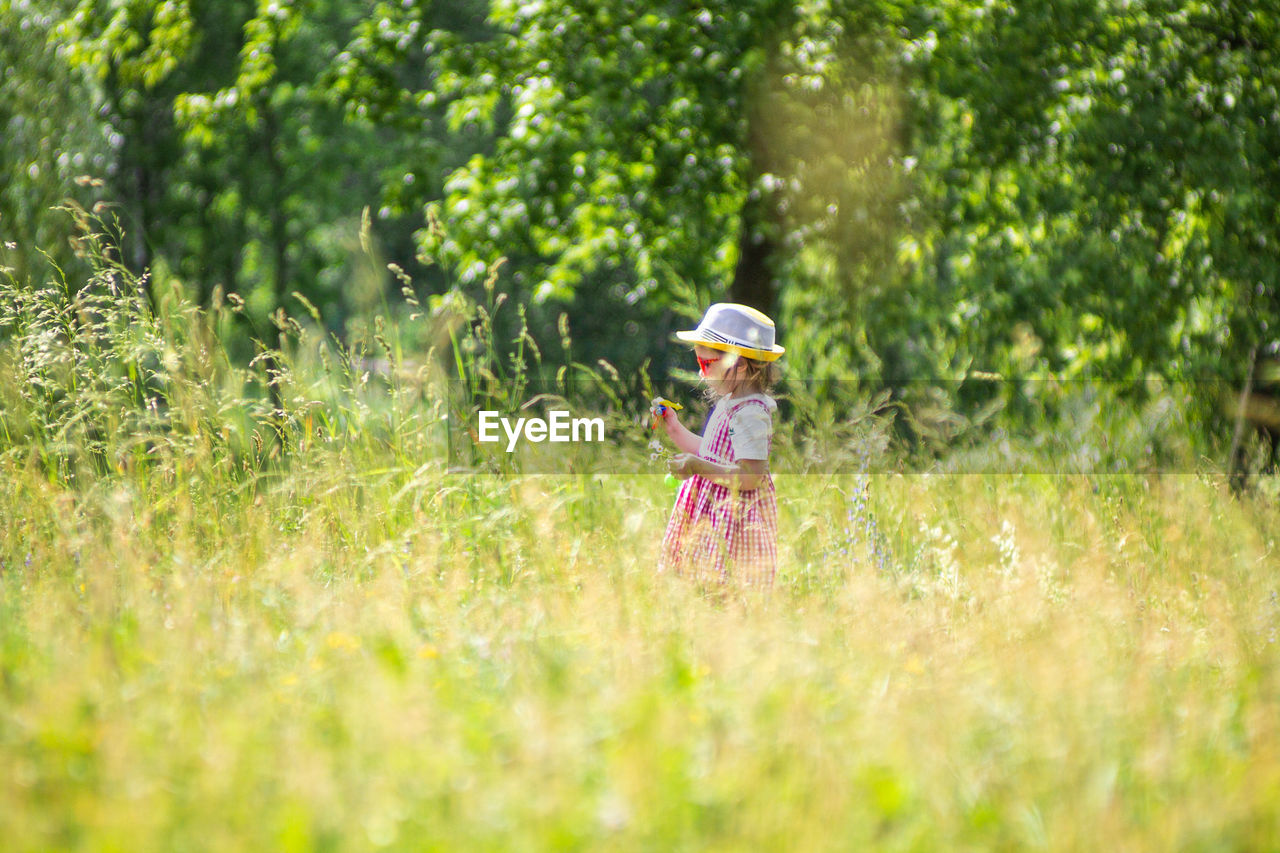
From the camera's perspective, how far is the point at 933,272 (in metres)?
7.15

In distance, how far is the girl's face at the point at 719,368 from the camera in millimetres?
3133

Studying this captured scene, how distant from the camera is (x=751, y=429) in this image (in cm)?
307

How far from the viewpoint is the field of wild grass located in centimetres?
164

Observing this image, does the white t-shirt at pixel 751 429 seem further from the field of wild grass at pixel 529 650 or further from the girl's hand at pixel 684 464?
the field of wild grass at pixel 529 650

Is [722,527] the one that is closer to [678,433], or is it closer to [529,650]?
[678,433]

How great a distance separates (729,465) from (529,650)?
1066 millimetres

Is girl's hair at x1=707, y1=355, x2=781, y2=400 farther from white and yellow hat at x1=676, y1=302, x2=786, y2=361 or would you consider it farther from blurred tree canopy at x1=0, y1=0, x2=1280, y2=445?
blurred tree canopy at x1=0, y1=0, x2=1280, y2=445

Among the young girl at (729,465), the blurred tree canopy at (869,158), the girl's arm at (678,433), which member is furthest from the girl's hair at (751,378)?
the blurred tree canopy at (869,158)

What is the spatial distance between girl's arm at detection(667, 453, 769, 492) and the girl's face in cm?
25

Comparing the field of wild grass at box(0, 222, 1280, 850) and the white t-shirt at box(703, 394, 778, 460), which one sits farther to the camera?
the white t-shirt at box(703, 394, 778, 460)

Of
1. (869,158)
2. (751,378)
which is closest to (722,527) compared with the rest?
(751,378)

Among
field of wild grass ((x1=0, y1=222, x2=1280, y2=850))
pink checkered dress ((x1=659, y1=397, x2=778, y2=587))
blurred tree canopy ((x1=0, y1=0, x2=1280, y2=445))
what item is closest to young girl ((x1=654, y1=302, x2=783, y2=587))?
pink checkered dress ((x1=659, y1=397, x2=778, y2=587))

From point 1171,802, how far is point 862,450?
1958mm

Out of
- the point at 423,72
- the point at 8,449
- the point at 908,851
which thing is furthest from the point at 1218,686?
the point at 423,72
